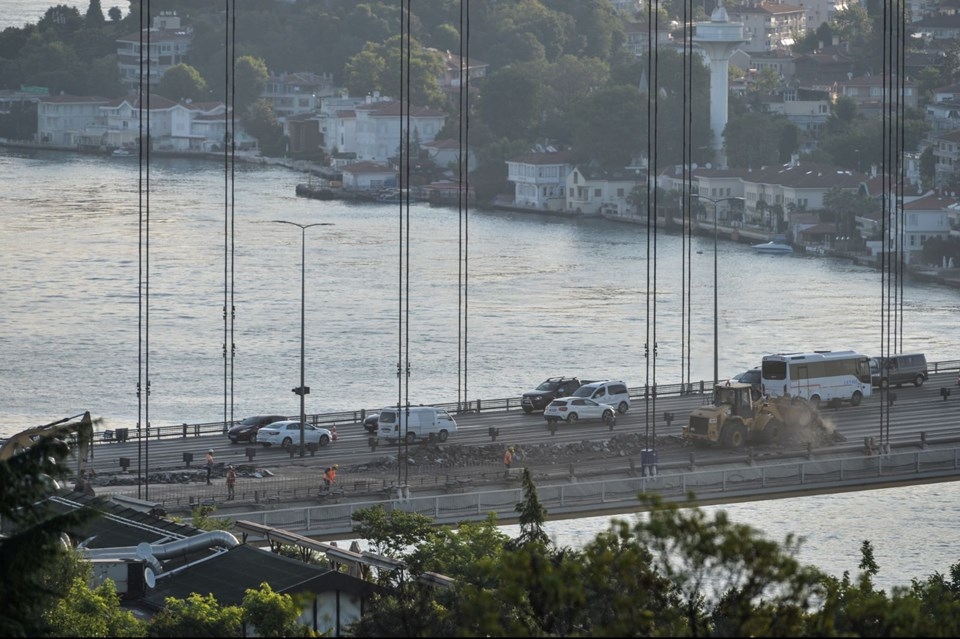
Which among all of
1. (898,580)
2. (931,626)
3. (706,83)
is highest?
(706,83)

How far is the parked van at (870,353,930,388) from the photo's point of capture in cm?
1723

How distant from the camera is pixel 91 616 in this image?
8.28 meters

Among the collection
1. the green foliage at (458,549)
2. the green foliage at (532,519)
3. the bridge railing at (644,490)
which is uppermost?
the green foliage at (532,519)

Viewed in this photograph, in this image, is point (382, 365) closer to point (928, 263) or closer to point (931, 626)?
point (928, 263)

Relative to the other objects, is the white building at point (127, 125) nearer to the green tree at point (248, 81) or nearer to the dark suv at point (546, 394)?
the green tree at point (248, 81)

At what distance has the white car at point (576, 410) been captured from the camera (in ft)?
51.8

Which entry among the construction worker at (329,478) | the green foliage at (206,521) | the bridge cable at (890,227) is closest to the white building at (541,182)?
the bridge cable at (890,227)

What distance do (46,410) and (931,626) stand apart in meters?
14.5

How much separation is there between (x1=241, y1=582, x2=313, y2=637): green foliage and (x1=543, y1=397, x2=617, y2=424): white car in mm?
7206

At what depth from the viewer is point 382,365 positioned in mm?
22781

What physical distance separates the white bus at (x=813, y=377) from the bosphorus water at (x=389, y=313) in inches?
27.6

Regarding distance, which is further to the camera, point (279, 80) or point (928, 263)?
point (279, 80)

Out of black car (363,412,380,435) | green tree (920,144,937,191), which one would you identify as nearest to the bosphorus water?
black car (363,412,380,435)

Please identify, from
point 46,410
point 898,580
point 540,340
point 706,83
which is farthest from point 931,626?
point 706,83
